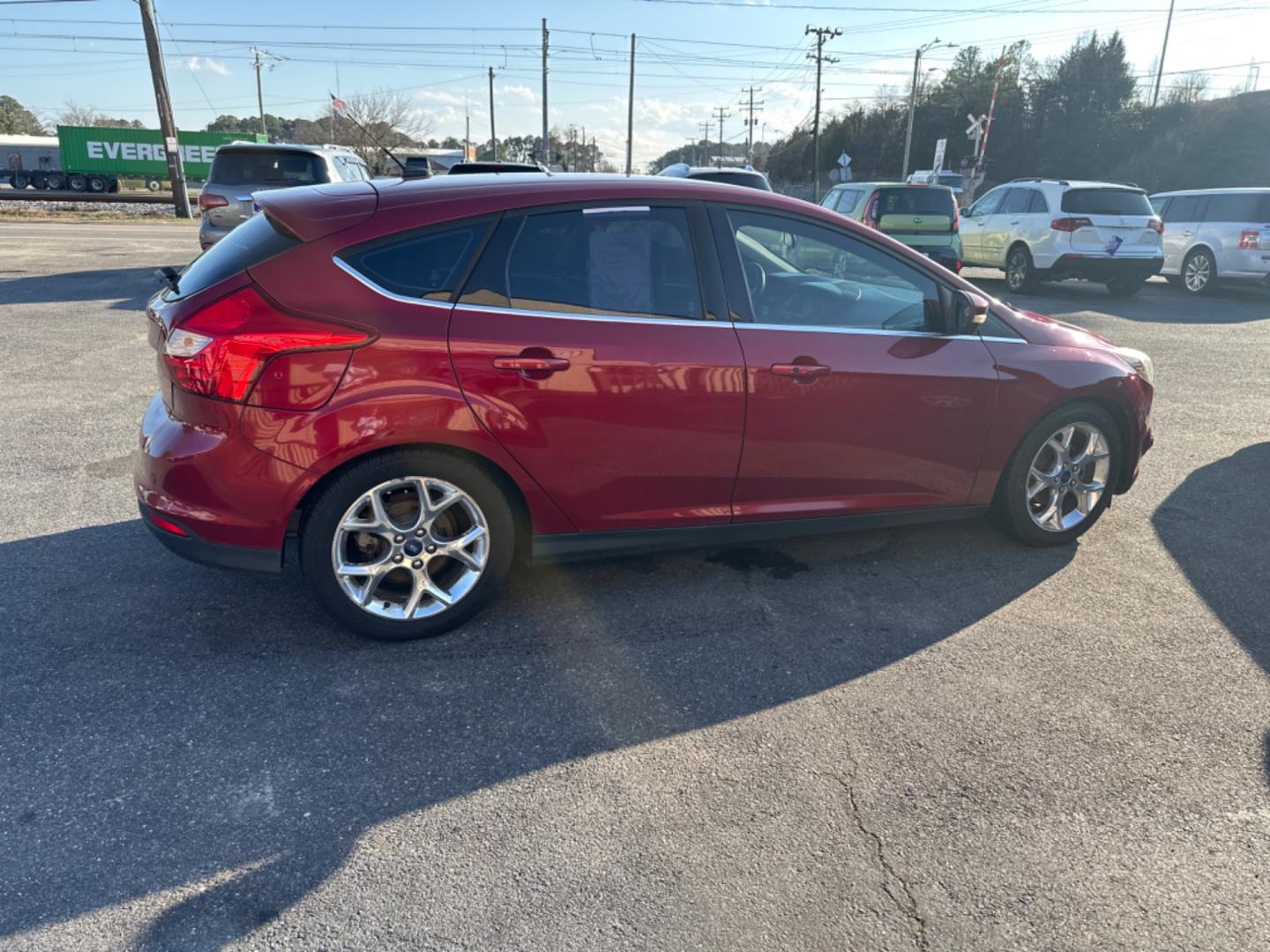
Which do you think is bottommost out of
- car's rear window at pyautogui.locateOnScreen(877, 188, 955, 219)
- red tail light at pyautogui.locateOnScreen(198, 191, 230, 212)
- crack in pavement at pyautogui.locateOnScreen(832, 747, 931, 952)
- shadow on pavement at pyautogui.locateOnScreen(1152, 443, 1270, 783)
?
crack in pavement at pyautogui.locateOnScreen(832, 747, 931, 952)

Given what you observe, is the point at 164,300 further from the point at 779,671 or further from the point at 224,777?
the point at 779,671

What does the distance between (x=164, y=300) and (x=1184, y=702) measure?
4.05 m

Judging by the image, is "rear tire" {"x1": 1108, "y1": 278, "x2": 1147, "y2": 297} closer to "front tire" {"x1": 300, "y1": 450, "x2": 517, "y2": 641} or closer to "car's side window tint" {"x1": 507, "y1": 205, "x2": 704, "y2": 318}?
"car's side window tint" {"x1": 507, "y1": 205, "x2": 704, "y2": 318}

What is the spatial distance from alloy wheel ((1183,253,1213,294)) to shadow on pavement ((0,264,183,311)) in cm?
1592

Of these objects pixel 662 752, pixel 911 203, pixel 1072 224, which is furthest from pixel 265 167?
pixel 1072 224

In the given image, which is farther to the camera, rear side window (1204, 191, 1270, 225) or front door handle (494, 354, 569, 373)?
rear side window (1204, 191, 1270, 225)

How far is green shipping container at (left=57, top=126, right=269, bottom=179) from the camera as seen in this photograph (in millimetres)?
47875

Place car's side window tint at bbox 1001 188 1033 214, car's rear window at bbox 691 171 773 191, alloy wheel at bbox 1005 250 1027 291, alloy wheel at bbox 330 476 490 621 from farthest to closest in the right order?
1. car's side window tint at bbox 1001 188 1033 214
2. alloy wheel at bbox 1005 250 1027 291
3. car's rear window at bbox 691 171 773 191
4. alloy wheel at bbox 330 476 490 621

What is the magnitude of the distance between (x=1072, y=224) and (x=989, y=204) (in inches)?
102

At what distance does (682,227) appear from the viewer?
146 inches

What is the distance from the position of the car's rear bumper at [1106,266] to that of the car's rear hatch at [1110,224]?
0.07 m

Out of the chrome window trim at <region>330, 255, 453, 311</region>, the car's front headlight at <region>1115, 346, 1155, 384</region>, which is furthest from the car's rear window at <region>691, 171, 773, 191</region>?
the chrome window trim at <region>330, 255, 453, 311</region>

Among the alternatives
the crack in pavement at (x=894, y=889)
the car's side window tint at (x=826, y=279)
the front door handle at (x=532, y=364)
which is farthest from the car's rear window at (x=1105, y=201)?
the crack in pavement at (x=894, y=889)

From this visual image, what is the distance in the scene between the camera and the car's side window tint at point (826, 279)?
3826 millimetres
